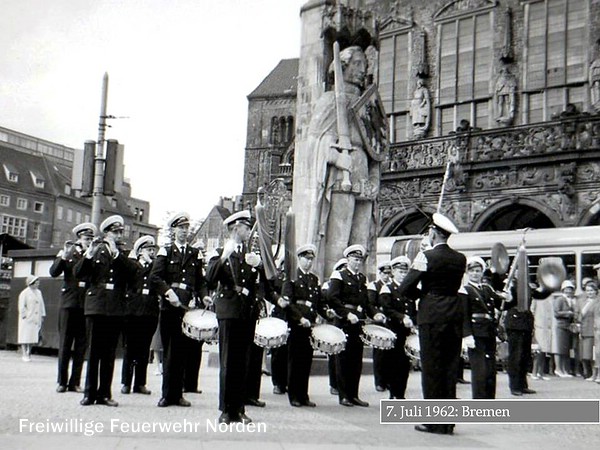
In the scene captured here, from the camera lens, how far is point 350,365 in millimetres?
9773

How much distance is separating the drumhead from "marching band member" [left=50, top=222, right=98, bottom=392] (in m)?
2.95

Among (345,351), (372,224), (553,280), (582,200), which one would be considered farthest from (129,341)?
(582,200)

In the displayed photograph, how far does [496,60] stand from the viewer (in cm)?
2967

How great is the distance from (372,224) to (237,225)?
6587 millimetres

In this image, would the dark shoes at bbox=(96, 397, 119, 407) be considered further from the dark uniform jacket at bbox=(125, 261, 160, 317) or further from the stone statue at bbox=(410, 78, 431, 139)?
the stone statue at bbox=(410, 78, 431, 139)

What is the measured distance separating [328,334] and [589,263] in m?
11.9

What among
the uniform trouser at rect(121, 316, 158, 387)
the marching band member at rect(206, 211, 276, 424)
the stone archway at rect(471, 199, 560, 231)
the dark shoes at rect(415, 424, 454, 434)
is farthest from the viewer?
the stone archway at rect(471, 199, 560, 231)

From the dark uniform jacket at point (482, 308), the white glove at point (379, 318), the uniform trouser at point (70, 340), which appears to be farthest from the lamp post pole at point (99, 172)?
the dark uniform jacket at point (482, 308)

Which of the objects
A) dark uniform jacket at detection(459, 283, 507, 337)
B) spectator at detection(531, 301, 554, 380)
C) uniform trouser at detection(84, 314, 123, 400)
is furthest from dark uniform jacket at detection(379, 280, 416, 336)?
spectator at detection(531, 301, 554, 380)

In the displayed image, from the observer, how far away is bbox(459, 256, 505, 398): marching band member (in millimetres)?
9172

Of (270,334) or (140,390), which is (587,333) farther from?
(270,334)

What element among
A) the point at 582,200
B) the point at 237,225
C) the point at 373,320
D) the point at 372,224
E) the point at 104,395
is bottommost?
the point at 104,395

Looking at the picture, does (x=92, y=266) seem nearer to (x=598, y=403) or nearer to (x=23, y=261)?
(x=598, y=403)

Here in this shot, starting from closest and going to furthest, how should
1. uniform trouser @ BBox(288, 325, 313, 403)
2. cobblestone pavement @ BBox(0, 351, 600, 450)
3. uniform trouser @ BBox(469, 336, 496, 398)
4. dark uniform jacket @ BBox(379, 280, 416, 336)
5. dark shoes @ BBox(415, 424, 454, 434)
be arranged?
1. cobblestone pavement @ BBox(0, 351, 600, 450)
2. dark shoes @ BBox(415, 424, 454, 434)
3. uniform trouser @ BBox(469, 336, 496, 398)
4. uniform trouser @ BBox(288, 325, 313, 403)
5. dark uniform jacket @ BBox(379, 280, 416, 336)
